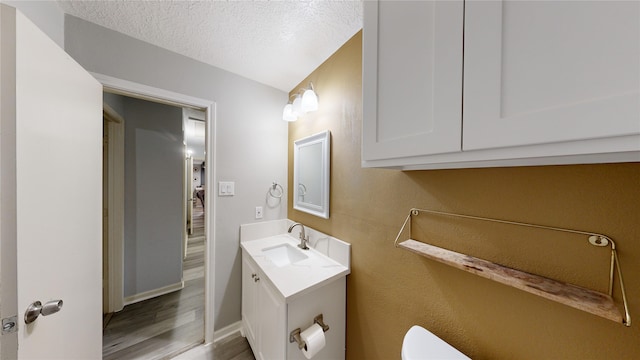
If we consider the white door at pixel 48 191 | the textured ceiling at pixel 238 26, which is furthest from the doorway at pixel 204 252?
the textured ceiling at pixel 238 26

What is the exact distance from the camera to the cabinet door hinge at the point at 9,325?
60 centimetres

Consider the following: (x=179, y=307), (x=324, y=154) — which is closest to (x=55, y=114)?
(x=324, y=154)

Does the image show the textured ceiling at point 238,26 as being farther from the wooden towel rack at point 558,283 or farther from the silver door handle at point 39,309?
the silver door handle at point 39,309

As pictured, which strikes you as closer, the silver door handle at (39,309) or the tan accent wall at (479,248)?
the tan accent wall at (479,248)

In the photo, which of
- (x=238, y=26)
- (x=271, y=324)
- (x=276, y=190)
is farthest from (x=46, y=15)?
(x=271, y=324)

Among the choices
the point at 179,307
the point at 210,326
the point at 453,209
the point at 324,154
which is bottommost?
the point at 179,307

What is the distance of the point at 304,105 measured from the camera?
143 centimetres

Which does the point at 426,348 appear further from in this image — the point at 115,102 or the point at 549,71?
the point at 115,102

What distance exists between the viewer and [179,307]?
199 centimetres

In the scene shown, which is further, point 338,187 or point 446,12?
point 338,187

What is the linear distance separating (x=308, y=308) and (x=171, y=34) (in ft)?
6.21

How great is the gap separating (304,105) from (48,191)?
132cm

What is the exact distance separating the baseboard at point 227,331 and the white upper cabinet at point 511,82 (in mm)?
1938

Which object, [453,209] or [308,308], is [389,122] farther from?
[308,308]
